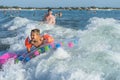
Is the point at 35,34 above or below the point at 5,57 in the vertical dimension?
above

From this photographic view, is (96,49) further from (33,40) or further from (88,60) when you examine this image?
(33,40)

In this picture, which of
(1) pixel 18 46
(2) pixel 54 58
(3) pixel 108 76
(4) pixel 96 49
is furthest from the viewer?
(1) pixel 18 46

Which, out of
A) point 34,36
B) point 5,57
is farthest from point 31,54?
point 5,57

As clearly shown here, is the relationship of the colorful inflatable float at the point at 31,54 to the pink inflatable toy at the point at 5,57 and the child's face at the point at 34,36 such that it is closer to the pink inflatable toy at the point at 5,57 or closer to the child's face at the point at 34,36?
the pink inflatable toy at the point at 5,57

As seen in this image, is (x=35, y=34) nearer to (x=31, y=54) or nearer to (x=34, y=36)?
(x=34, y=36)

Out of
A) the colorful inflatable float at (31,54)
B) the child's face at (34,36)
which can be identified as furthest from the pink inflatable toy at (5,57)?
the child's face at (34,36)

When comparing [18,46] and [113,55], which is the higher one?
[113,55]

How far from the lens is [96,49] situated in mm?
8516

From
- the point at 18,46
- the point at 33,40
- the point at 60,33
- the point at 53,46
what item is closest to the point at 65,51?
the point at 53,46

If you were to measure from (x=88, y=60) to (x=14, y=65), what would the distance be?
6.34 ft

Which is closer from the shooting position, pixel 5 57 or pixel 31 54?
pixel 31 54

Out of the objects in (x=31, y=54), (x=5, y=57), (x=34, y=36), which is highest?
(x=34, y=36)

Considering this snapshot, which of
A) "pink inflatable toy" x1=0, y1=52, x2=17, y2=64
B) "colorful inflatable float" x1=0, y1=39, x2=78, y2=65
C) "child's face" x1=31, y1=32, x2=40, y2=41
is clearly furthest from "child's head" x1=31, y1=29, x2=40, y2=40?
"pink inflatable toy" x1=0, y1=52, x2=17, y2=64

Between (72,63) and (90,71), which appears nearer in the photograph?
(90,71)
